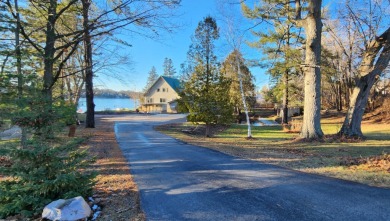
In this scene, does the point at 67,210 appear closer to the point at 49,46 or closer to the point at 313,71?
the point at 49,46

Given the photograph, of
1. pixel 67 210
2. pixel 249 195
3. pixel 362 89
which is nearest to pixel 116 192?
pixel 67 210

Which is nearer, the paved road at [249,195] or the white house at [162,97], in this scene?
the paved road at [249,195]

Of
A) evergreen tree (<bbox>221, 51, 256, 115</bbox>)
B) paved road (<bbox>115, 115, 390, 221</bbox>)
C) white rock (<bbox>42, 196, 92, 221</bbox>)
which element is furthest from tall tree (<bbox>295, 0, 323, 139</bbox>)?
evergreen tree (<bbox>221, 51, 256, 115</bbox>)

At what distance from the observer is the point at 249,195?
4695 mm

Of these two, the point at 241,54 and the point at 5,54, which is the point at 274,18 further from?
the point at 5,54

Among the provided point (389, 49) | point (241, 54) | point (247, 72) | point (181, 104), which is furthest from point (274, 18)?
point (247, 72)

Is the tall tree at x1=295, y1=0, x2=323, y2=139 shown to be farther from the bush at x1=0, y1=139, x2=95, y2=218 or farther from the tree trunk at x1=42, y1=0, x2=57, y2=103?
the bush at x1=0, y1=139, x2=95, y2=218

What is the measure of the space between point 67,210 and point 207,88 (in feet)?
56.7

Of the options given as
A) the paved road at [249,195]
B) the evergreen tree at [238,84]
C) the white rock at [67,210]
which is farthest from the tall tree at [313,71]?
the evergreen tree at [238,84]

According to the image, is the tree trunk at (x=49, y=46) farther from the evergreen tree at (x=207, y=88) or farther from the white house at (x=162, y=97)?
the white house at (x=162, y=97)

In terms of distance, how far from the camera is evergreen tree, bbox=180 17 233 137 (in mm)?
16422

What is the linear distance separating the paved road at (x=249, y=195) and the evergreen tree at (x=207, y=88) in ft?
30.4

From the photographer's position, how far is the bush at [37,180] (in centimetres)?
422

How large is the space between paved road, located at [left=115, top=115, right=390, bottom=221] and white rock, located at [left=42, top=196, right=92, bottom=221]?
3.07ft
